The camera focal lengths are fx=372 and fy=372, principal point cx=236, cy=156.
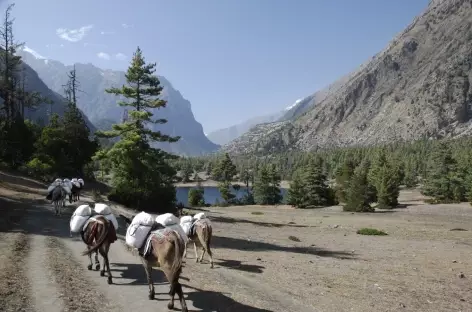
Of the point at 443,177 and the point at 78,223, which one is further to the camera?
the point at 443,177

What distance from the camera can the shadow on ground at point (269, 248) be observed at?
22281 millimetres

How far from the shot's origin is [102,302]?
32.3 ft

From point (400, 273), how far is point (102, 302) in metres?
13.8

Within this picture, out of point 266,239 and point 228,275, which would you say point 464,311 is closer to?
point 228,275

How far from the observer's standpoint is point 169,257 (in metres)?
9.37

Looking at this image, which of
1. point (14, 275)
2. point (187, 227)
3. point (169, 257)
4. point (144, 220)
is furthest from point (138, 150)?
point (169, 257)

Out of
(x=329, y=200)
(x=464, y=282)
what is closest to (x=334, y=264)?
(x=464, y=282)

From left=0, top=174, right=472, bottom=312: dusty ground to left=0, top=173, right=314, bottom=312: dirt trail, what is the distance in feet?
0.10

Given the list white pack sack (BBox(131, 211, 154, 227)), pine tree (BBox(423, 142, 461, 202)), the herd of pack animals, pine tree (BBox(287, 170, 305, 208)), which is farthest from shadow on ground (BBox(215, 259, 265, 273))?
pine tree (BBox(423, 142, 461, 202))

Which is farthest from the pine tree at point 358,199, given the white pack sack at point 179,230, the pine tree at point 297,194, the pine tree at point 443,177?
the white pack sack at point 179,230

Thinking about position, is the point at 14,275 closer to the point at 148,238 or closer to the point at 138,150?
the point at 148,238

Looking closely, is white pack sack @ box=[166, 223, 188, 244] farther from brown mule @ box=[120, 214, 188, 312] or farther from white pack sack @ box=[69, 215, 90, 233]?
white pack sack @ box=[69, 215, 90, 233]

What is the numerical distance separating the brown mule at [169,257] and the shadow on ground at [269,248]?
40.4ft

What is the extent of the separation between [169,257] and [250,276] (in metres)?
6.13
